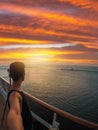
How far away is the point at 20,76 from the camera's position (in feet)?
7.40

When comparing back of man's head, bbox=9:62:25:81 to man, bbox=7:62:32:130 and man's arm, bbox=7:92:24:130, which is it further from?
man's arm, bbox=7:92:24:130

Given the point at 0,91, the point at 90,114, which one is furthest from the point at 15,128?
the point at 90,114

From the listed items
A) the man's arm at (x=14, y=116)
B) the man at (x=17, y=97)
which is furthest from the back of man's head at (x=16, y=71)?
the man's arm at (x=14, y=116)

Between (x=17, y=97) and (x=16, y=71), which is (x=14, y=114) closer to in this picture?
(x=17, y=97)

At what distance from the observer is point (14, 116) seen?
1.86m

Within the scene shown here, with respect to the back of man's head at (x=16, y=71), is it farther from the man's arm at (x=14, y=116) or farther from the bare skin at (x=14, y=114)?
the man's arm at (x=14, y=116)

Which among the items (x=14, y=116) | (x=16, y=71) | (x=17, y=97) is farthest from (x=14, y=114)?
(x=16, y=71)

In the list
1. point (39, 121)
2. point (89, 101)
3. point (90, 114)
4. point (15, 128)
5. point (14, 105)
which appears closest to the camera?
point (15, 128)

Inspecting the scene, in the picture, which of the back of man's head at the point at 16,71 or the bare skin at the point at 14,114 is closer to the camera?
the bare skin at the point at 14,114

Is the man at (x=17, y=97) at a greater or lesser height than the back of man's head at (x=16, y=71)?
lesser

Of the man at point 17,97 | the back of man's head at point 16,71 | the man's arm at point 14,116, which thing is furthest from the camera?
the back of man's head at point 16,71

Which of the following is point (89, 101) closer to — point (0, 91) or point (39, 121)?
point (0, 91)

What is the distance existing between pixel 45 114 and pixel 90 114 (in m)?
11.3

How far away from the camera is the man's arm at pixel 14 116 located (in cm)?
179
